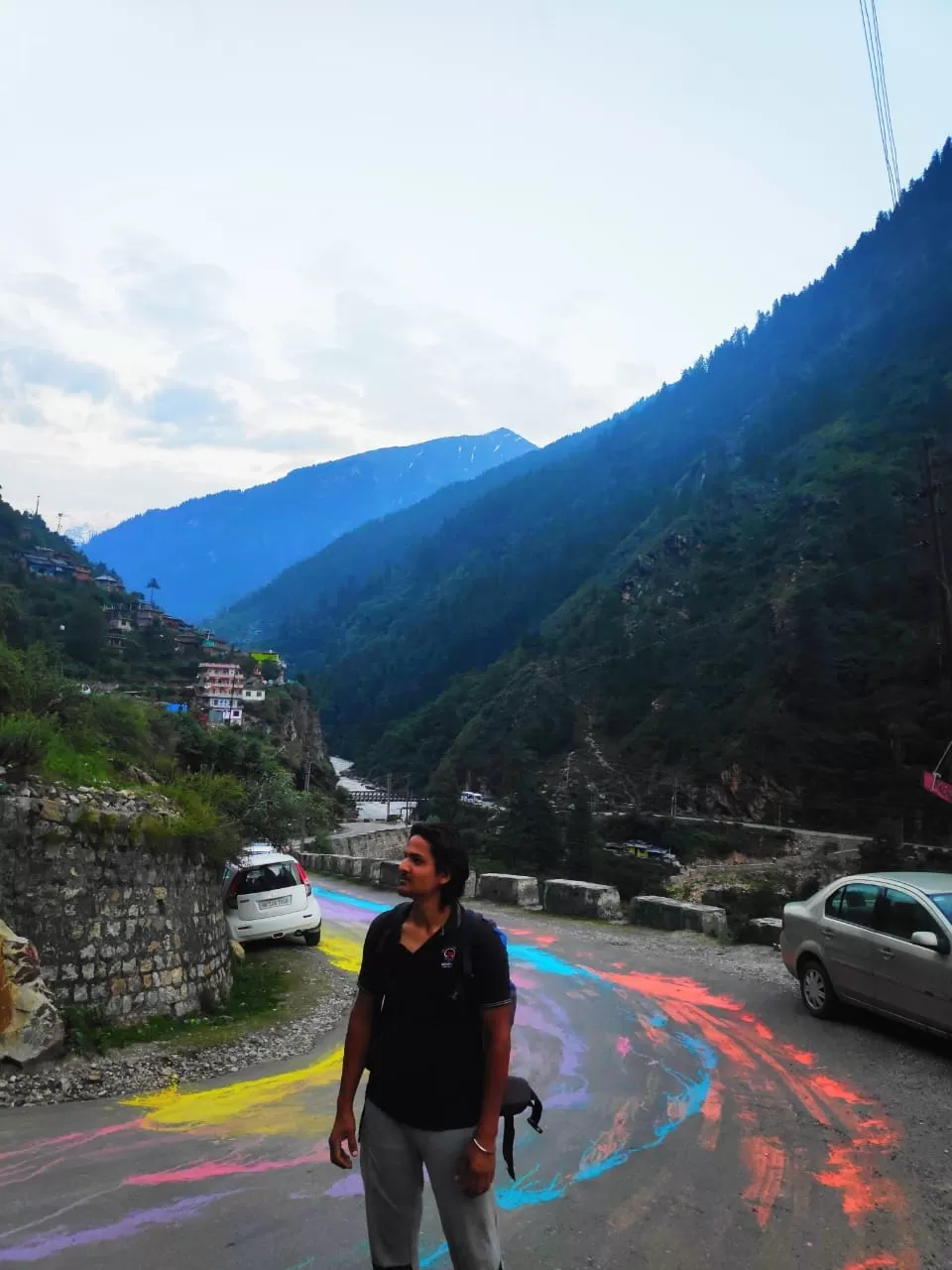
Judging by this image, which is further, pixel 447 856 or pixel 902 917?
pixel 902 917

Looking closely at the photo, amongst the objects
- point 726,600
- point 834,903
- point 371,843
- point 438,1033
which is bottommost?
point 371,843

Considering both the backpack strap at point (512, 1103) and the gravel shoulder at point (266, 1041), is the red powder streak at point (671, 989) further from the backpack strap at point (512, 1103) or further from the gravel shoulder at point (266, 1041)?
the backpack strap at point (512, 1103)

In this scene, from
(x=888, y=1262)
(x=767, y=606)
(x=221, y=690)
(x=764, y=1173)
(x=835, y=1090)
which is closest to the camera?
(x=888, y=1262)

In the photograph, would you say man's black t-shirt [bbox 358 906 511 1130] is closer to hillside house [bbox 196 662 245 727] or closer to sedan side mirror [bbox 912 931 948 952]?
sedan side mirror [bbox 912 931 948 952]

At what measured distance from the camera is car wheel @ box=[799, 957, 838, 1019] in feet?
24.7

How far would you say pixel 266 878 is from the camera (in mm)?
11570

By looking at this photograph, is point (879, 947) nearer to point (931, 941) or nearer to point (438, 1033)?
point (931, 941)

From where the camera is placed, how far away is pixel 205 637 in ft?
369

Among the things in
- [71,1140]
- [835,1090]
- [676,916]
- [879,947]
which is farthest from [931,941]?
[676,916]

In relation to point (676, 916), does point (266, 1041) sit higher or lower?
higher

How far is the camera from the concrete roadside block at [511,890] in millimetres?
17375

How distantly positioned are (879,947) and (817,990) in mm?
1179

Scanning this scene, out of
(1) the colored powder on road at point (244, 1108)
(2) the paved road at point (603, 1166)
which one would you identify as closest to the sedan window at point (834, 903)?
(2) the paved road at point (603, 1166)

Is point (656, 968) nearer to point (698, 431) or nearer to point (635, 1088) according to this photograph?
point (635, 1088)
